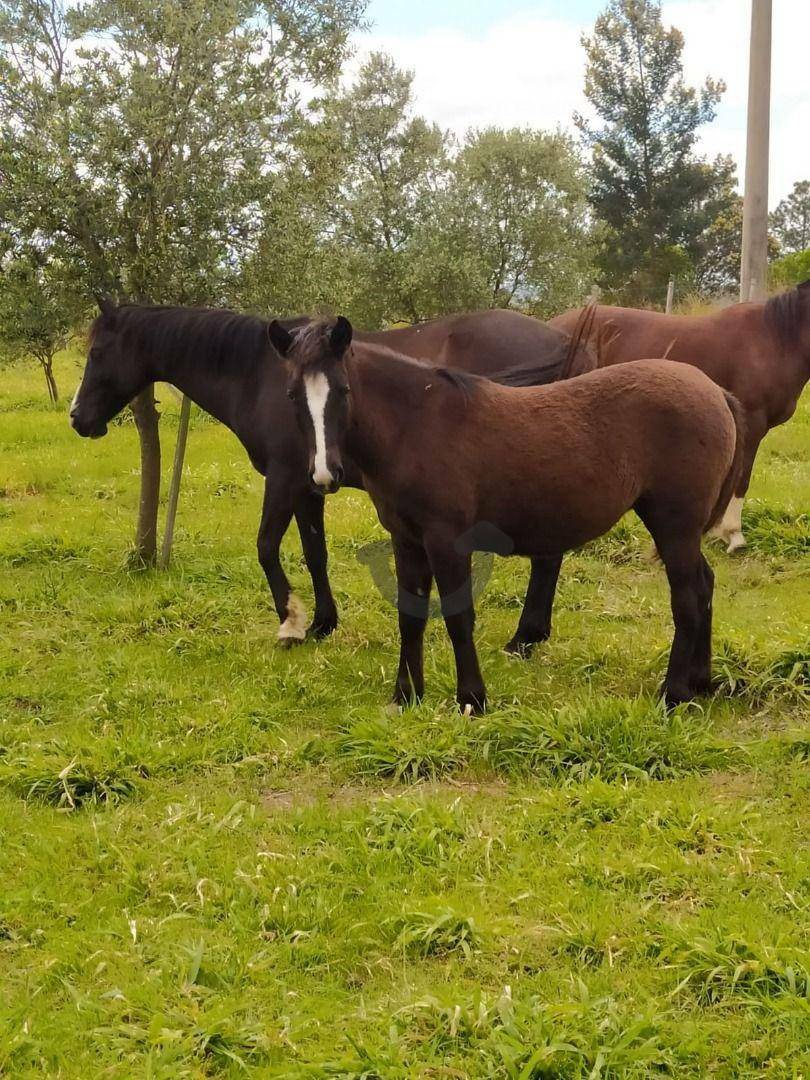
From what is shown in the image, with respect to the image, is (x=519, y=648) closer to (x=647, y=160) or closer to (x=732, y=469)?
(x=732, y=469)

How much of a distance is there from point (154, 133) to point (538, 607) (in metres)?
4.53

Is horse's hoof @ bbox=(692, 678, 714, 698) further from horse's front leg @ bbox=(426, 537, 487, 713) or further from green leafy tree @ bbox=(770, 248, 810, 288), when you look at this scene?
green leafy tree @ bbox=(770, 248, 810, 288)

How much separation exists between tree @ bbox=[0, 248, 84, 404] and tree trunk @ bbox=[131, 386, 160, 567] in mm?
892

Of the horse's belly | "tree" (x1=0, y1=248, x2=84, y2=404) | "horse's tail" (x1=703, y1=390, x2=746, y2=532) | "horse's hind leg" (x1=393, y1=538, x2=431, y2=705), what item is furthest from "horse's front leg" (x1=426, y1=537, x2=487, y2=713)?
"tree" (x1=0, y1=248, x2=84, y2=404)

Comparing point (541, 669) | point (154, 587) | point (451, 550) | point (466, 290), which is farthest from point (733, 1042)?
point (466, 290)

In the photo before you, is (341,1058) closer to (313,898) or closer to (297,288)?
(313,898)

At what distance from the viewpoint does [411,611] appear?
4922 millimetres

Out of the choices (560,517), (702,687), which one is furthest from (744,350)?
(560,517)

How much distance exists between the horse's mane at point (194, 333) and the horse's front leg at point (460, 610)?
234 centimetres

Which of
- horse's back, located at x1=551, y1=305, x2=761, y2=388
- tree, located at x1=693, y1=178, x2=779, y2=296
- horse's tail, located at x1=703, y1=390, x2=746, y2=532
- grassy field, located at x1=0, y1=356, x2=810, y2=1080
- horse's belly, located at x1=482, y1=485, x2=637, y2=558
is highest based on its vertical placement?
tree, located at x1=693, y1=178, x2=779, y2=296

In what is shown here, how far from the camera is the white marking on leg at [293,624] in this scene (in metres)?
6.13

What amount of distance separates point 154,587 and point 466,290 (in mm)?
13267

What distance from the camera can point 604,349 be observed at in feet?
26.8

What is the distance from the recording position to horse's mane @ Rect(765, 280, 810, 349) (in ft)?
25.1
